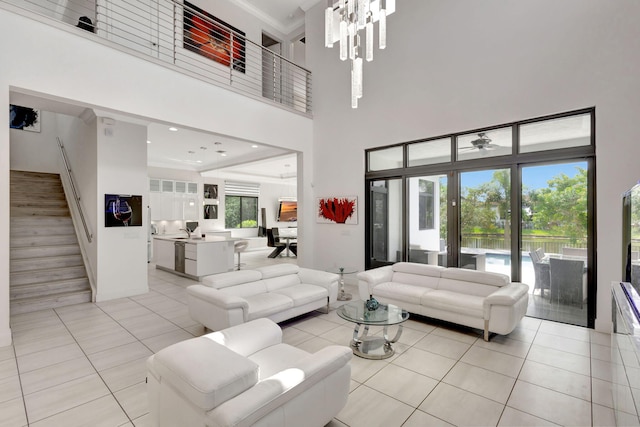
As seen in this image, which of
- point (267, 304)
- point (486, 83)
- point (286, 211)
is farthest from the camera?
point (286, 211)

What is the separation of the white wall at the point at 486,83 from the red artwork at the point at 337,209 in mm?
260

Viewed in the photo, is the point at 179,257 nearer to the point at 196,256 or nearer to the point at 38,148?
the point at 196,256

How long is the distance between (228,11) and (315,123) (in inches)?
131

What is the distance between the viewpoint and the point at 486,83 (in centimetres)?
474

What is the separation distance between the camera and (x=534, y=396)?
8.21ft

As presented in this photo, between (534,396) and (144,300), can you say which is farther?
(144,300)

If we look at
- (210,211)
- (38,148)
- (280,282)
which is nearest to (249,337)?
(280,282)

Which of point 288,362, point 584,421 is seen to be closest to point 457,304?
point 584,421

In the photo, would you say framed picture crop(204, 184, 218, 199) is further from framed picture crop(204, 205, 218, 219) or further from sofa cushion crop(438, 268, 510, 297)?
sofa cushion crop(438, 268, 510, 297)

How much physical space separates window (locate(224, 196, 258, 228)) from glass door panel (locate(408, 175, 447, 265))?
28.7 feet

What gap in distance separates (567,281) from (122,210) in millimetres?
7207

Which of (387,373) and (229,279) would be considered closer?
(387,373)

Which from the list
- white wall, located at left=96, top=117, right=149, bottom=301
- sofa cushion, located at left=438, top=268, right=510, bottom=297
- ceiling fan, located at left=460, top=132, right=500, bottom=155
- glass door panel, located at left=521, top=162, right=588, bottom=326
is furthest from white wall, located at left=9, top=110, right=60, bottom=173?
glass door panel, located at left=521, top=162, right=588, bottom=326

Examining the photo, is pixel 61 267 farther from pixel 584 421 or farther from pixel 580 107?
pixel 580 107
